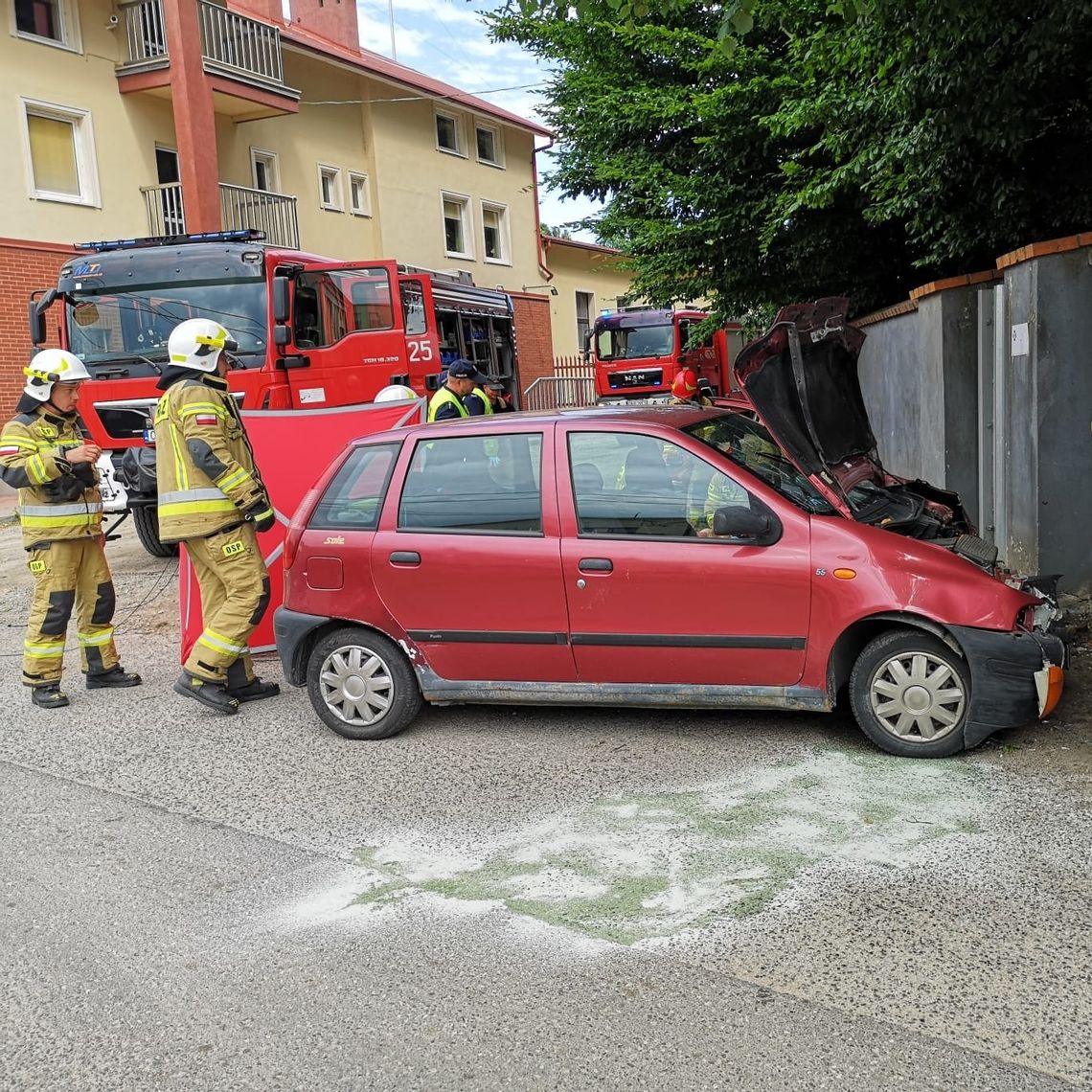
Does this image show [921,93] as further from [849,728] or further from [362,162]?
[362,162]

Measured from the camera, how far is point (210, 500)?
6129 mm

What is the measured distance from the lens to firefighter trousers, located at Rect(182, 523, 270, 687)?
616cm

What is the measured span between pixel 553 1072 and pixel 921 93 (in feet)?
22.8

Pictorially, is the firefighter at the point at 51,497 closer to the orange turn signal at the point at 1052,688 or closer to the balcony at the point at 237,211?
the orange turn signal at the point at 1052,688

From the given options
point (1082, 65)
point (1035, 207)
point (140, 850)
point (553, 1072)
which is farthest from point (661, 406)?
point (1035, 207)

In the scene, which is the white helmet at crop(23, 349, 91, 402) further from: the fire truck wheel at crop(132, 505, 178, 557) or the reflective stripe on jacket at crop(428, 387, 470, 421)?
the fire truck wheel at crop(132, 505, 178, 557)

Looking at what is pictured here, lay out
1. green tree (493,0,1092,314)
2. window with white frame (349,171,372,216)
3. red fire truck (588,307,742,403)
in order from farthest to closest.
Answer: window with white frame (349,171,372,216) → red fire truck (588,307,742,403) → green tree (493,0,1092,314)

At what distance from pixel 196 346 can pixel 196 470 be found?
68 centimetres

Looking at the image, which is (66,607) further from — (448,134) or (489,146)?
(489,146)

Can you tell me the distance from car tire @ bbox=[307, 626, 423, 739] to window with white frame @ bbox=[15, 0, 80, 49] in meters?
17.3

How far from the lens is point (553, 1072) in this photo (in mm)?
2793

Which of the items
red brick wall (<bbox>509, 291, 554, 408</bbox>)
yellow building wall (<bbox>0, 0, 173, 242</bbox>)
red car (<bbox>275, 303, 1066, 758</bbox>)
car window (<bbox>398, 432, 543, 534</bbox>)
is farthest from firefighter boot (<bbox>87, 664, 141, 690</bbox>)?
red brick wall (<bbox>509, 291, 554, 408</bbox>)

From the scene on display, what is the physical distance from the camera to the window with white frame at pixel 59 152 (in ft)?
61.2

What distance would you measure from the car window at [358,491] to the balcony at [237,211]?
1464cm
